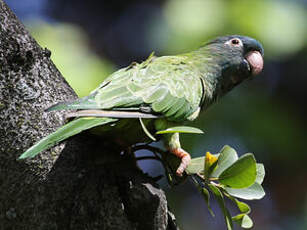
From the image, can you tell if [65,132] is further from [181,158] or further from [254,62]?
[254,62]

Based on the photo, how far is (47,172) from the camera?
4.92 feet

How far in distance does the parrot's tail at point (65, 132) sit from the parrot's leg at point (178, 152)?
308 millimetres

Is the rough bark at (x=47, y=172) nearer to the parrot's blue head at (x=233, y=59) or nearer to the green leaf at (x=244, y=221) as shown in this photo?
the green leaf at (x=244, y=221)

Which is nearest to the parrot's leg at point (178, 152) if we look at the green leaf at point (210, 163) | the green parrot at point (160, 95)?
the green parrot at point (160, 95)

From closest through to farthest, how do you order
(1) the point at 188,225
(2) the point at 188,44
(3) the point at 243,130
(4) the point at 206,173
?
(4) the point at 206,173 < (2) the point at 188,44 < (3) the point at 243,130 < (1) the point at 188,225

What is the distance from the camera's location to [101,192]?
1530 mm

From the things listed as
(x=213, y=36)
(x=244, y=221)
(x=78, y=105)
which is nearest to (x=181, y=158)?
(x=244, y=221)

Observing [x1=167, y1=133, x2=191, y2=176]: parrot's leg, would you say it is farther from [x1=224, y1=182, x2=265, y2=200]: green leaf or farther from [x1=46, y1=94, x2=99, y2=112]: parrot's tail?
[x1=46, y1=94, x2=99, y2=112]: parrot's tail

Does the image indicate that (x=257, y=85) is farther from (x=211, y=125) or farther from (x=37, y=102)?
(x=37, y=102)

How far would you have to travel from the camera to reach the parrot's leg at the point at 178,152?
5.67ft

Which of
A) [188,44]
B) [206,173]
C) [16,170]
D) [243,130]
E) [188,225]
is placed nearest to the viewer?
[16,170]

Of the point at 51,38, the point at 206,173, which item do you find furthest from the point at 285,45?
the point at 206,173

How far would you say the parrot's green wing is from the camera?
1.66 metres

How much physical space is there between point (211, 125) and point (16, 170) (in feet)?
8.53
